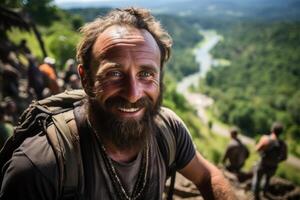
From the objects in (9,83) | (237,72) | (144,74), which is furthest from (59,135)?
(237,72)

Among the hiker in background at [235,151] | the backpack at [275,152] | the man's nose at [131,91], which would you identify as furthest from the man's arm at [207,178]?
the hiker in background at [235,151]

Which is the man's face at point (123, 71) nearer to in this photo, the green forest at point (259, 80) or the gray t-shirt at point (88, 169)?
the gray t-shirt at point (88, 169)

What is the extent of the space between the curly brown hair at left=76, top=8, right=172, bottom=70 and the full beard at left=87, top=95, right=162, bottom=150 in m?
0.30

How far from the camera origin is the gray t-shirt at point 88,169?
151cm

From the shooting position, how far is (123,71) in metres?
1.90

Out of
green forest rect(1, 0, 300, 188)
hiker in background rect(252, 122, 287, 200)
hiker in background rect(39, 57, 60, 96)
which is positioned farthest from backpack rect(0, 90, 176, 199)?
green forest rect(1, 0, 300, 188)

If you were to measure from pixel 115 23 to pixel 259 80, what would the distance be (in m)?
118

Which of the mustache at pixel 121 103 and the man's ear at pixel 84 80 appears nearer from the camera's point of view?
the mustache at pixel 121 103

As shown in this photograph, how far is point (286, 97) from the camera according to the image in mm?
90562

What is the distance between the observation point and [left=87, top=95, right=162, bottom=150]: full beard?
6.28 feet

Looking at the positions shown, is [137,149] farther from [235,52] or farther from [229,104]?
[235,52]

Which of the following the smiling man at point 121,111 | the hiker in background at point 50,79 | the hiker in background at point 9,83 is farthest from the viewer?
the hiker in background at point 9,83

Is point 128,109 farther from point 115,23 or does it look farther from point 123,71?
point 115,23

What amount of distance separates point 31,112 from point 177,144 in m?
0.96
